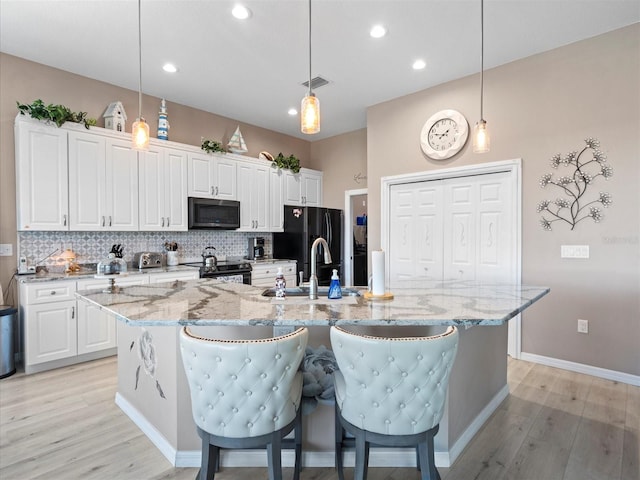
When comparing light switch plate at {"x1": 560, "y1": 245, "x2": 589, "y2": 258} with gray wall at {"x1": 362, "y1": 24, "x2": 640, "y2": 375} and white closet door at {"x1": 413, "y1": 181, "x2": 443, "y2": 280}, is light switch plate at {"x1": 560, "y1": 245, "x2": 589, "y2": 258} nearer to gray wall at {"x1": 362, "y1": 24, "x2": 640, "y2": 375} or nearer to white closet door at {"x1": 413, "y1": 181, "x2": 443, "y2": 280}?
gray wall at {"x1": 362, "y1": 24, "x2": 640, "y2": 375}

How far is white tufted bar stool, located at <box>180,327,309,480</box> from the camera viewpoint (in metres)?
1.37

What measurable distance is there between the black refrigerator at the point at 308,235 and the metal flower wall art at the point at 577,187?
2959 mm

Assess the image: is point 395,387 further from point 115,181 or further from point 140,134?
point 115,181

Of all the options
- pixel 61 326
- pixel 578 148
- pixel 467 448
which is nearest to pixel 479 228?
pixel 578 148

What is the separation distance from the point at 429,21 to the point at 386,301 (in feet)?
7.73

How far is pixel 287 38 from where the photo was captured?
313 cm

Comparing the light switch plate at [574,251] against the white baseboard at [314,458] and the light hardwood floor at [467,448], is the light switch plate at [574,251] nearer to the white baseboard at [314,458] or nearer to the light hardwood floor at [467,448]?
the light hardwood floor at [467,448]

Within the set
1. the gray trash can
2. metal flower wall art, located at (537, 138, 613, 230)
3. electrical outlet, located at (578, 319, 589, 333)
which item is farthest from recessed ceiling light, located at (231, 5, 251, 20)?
electrical outlet, located at (578, 319, 589, 333)

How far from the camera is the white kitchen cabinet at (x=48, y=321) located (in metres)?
3.16

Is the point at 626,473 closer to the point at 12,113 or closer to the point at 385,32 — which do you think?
the point at 385,32

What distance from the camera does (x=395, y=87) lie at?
415cm

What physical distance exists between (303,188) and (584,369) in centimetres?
428

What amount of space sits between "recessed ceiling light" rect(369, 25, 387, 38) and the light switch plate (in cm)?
251

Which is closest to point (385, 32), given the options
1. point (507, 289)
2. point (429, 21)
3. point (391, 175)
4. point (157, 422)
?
point (429, 21)
